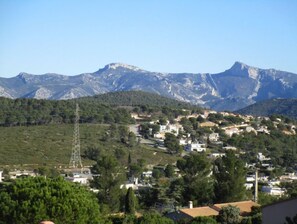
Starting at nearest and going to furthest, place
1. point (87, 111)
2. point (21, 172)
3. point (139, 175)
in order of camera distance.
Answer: point (21, 172) < point (139, 175) < point (87, 111)

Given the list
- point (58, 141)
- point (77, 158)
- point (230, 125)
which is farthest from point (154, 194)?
point (230, 125)

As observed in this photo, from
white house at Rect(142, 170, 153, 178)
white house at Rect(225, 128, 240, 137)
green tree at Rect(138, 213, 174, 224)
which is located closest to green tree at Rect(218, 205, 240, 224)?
green tree at Rect(138, 213, 174, 224)

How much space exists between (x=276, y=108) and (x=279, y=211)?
136m

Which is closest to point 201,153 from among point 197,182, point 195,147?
point 195,147

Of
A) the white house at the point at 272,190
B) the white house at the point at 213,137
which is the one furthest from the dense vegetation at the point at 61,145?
the white house at the point at 272,190

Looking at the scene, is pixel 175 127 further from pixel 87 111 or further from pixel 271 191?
pixel 271 191

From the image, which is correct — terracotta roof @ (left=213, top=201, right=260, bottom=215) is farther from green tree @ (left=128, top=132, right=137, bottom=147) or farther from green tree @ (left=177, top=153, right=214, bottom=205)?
green tree @ (left=128, top=132, right=137, bottom=147)

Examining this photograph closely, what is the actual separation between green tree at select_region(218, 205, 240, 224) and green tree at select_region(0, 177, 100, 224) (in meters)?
6.16

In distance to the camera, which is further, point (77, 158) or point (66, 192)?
point (77, 158)

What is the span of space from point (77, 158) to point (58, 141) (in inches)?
278

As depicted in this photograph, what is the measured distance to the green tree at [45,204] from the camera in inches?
606

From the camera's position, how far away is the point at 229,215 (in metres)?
21.0

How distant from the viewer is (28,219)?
15352 mm

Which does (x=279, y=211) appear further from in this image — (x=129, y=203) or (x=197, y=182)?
(x=197, y=182)
